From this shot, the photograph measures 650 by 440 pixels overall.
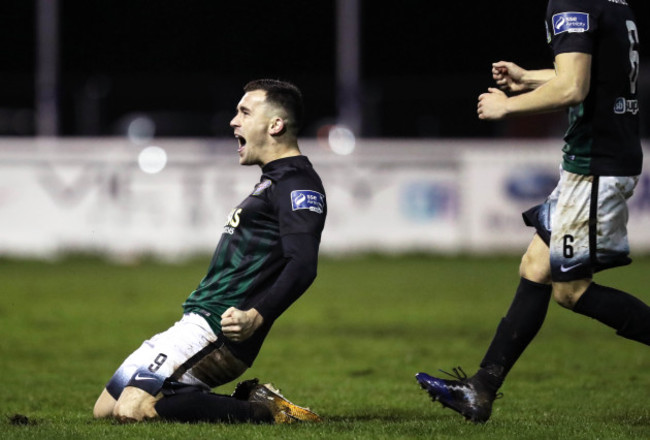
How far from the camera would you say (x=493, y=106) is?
5.44 meters

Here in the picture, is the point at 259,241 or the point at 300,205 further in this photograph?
the point at 259,241

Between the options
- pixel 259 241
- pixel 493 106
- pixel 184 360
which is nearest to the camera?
pixel 493 106

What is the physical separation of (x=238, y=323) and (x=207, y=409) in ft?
2.09

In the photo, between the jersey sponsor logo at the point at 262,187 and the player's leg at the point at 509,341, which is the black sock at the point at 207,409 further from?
the jersey sponsor logo at the point at 262,187

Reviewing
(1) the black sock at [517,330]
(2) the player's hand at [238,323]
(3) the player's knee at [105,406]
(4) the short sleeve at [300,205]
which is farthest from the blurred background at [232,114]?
(2) the player's hand at [238,323]

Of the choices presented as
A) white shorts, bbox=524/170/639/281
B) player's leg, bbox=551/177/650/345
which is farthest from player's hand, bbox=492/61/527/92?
player's leg, bbox=551/177/650/345

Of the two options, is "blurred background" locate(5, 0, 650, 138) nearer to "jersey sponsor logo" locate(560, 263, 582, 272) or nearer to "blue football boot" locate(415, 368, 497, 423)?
"blue football boot" locate(415, 368, 497, 423)

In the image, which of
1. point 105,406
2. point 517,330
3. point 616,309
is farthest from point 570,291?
point 105,406

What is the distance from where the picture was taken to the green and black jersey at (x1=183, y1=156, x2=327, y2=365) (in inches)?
223

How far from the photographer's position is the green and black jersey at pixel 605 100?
18.0ft

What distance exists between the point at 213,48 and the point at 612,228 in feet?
91.5

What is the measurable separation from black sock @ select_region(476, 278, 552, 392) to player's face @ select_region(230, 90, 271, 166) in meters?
1.39

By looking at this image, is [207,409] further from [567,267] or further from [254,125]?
[567,267]

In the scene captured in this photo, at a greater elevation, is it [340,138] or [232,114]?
[232,114]
